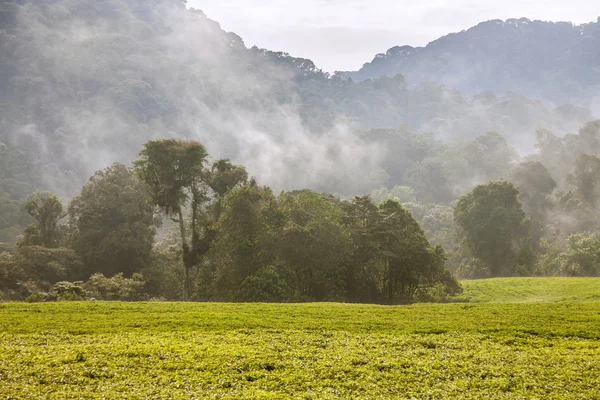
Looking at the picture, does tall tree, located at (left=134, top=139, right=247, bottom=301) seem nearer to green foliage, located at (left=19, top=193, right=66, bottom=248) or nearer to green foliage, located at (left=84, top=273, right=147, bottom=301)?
green foliage, located at (left=84, top=273, right=147, bottom=301)

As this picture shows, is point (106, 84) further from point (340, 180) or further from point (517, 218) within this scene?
point (517, 218)

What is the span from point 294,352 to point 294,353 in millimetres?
133

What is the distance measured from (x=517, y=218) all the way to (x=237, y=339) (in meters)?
50.3

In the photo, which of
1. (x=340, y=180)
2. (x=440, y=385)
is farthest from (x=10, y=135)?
(x=440, y=385)

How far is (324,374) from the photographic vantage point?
13.6 metres

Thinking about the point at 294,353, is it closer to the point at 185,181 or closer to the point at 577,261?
the point at 185,181

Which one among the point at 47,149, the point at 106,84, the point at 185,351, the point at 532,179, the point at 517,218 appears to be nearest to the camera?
the point at 185,351

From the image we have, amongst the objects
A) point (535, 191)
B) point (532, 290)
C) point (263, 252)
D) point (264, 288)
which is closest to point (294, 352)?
point (264, 288)

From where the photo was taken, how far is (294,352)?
1562 centimetres

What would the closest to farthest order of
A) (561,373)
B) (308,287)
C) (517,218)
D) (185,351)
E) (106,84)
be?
1. (561,373)
2. (185,351)
3. (308,287)
4. (517,218)
5. (106,84)

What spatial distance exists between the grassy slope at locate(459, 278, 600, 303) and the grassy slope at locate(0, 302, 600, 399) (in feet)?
31.7

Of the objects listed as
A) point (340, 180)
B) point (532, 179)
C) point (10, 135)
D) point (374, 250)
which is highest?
point (10, 135)

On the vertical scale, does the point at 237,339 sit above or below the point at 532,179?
below

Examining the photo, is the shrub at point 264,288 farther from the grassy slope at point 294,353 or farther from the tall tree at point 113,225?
the tall tree at point 113,225
